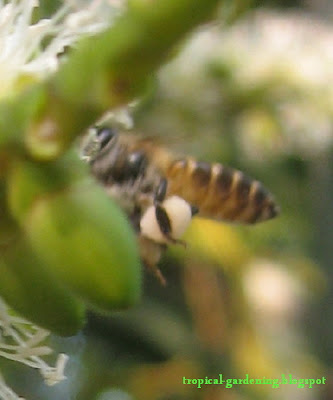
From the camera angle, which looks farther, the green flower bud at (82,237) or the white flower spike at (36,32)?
the white flower spike at (36,32)

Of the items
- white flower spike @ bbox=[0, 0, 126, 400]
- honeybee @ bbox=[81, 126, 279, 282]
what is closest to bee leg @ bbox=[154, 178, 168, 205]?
honeybee @ bbox=[81, 126, 279, 282]

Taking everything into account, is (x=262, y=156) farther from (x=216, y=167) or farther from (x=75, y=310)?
(x=75, y=310)

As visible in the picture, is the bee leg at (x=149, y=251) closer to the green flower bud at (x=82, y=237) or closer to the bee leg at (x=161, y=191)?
the bee leg at (x=161, y=191)

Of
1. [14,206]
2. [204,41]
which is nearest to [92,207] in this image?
[14,206]

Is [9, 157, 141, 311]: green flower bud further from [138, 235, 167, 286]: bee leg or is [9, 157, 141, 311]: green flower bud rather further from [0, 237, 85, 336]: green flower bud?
[138, 235, 167, 286]: bee leg

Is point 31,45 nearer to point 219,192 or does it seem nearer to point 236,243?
point 219,192

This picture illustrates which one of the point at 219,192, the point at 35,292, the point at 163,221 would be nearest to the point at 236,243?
the point at 219,192

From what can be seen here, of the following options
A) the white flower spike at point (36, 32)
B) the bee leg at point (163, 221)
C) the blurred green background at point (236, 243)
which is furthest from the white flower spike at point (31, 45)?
the blurred green background at point (236, 243)
